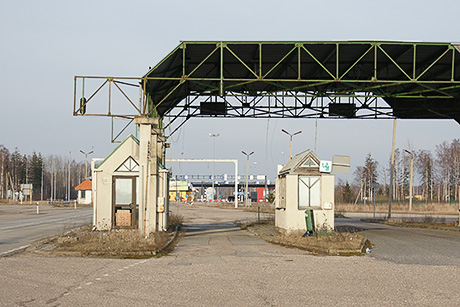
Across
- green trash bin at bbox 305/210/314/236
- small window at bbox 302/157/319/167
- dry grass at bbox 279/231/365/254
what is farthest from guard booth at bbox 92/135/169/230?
dry grass at bbox 279/231/365/254

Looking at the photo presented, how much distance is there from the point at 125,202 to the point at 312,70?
Answer: 10870 mm

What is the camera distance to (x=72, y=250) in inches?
683

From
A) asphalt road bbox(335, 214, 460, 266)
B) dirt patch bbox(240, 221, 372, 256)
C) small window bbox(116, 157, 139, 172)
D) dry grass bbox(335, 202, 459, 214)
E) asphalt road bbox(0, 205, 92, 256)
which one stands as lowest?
dry grass bbox(335, 202, 459, 214)

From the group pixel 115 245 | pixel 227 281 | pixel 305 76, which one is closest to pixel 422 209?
pixel 305 76

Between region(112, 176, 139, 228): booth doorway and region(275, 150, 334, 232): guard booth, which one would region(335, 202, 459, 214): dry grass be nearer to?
region(275, 150, 334, 232): guard booth

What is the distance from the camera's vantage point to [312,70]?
2777 cm

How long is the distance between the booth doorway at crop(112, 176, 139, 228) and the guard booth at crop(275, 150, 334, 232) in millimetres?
6941

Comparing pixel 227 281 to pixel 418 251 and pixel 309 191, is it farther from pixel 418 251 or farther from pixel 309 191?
pixel 309 191

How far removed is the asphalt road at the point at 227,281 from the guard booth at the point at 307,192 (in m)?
5.83

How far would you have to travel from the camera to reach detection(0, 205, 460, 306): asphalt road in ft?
31.9

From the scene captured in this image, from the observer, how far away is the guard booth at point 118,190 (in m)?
25.4

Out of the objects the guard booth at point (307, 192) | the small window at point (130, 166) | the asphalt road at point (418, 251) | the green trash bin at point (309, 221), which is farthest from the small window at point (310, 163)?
the small window at point (130, 166)

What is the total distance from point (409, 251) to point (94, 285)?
38.5 feet

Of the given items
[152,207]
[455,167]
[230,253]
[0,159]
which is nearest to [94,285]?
[230,253]
